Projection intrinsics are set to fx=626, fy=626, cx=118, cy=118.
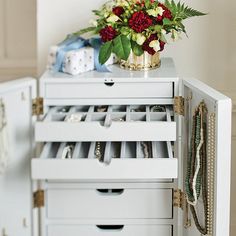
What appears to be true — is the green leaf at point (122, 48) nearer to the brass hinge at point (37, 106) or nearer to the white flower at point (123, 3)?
the white flower at point (123, 3)

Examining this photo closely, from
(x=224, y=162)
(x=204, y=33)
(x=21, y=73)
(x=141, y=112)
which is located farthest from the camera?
(x=21, y=73)

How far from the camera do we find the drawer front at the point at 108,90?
2.12 metres

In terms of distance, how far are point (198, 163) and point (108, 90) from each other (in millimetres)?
407

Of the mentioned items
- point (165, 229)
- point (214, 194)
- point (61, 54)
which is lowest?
point (165, 229)

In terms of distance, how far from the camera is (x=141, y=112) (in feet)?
6.94

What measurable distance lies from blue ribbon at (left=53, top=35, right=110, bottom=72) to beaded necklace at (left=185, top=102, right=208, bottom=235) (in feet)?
1.39

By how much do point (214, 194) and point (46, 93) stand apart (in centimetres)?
68

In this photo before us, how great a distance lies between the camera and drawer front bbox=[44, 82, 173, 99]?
2.12 m

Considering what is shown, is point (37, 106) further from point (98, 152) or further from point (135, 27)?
point (135, 27)

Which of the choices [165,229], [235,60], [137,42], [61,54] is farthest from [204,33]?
[165,229]

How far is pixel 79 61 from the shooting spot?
2.17 m

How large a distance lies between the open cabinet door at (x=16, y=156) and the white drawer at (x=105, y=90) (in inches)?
3.1

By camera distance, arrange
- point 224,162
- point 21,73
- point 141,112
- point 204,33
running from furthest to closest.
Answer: point 21,73 → point 204,33 → point 141,112 → point 224,162

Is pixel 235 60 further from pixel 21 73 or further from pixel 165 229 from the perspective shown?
pixel 21 73
